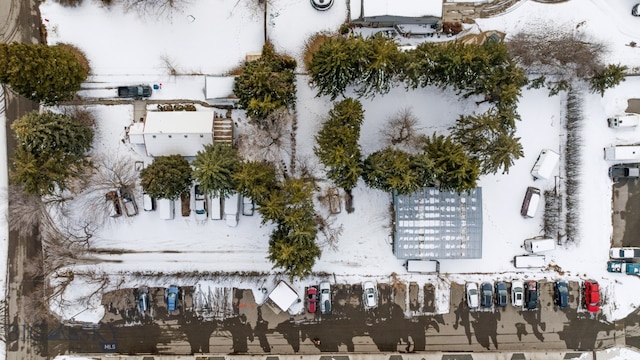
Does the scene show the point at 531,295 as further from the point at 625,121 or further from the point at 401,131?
the point at 401,131

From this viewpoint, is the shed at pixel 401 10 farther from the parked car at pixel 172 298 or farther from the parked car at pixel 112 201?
the parked car at pixel 172 298

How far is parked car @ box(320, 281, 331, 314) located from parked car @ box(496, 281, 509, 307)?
33.6 feet

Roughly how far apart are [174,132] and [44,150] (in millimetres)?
6580

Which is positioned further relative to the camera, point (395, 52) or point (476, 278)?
point (476, 278)

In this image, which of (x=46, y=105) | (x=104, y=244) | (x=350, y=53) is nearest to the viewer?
(x=350, y=53)

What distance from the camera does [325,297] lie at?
84.7 feet

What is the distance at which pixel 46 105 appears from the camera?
24344 millimetres

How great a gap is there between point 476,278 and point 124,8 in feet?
87.5

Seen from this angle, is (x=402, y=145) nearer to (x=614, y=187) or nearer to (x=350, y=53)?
(x=350, y=53)

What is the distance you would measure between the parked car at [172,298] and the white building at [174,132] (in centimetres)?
809

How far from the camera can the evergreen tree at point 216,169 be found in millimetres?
22233

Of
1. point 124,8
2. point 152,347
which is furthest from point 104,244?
point 124,8

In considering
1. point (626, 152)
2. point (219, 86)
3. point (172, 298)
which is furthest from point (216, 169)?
point (626, 152)

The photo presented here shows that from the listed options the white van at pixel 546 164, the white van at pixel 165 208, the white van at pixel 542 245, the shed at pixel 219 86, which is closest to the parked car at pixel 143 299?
the white van at pixel 165 208
